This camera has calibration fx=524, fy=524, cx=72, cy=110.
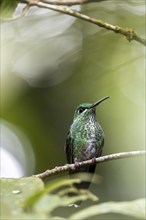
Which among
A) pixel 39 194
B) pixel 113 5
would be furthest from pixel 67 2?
pixel 113 5

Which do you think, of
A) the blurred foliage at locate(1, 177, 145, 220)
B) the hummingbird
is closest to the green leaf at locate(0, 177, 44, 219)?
the blurred foliage at locate(1, 177, 145, 220)

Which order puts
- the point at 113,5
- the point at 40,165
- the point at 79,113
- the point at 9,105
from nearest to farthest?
the point at 79,113, the point at 113,5, the point at 40,165, the point at 9,105

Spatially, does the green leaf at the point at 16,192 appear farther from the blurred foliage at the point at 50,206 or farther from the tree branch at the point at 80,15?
the tree branch at the point at 80,15

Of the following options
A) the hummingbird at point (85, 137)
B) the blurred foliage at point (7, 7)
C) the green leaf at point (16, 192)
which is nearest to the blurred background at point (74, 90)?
the hummingbird at point (85, 137)

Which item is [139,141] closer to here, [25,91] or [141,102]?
[141,102]

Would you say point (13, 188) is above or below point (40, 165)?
below

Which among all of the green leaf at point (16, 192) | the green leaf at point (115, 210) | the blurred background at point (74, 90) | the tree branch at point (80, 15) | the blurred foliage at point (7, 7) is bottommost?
the green leaf at point (115, 210)

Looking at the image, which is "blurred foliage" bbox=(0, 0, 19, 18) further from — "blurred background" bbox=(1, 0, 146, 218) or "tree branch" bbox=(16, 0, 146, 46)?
"blurred background" bbox=(1, 0, 146, 218)
